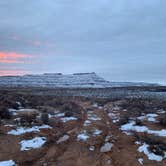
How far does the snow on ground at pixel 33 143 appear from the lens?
11.1m

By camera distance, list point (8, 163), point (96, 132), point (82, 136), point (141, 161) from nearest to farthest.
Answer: point (8, 163) < point (141, 161) < point (82, 136) < point (96, 132)

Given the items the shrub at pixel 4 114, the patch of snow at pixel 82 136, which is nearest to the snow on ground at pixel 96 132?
the patch of snow at pixel 82 136

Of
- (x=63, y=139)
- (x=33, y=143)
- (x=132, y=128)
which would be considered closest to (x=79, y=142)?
(x=63, y=139)

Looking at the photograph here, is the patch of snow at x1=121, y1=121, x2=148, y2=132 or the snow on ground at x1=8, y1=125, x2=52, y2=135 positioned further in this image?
the patch of snow at x1=121, y1=121, x2=148, y2=132

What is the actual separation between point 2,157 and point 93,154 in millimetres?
3760

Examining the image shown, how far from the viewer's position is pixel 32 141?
11914 mm

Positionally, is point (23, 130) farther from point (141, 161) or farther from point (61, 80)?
point (61, 80)

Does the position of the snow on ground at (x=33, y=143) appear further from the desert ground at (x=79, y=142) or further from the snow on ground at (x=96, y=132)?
the snow on ground at (x=96, y=132)

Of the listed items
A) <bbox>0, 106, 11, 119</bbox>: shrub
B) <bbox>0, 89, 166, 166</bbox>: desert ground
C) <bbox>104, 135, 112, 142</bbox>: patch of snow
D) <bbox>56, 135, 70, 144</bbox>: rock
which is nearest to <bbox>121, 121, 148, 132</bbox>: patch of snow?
<bbox>0, 89, 166, 166</bbox>: desert ground

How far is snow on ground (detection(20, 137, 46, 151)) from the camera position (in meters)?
11.1

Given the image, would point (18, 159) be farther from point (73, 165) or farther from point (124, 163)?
point (124, 163)

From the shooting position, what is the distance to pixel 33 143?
459 inches

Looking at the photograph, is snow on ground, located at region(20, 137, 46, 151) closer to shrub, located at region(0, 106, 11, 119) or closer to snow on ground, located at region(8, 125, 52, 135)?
snow on ground, located at region(8, 125, 52, 135)

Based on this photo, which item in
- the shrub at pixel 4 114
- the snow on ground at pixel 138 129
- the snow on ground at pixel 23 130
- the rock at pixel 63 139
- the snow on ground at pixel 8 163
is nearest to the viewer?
the snow on ground at pixel 8 163
